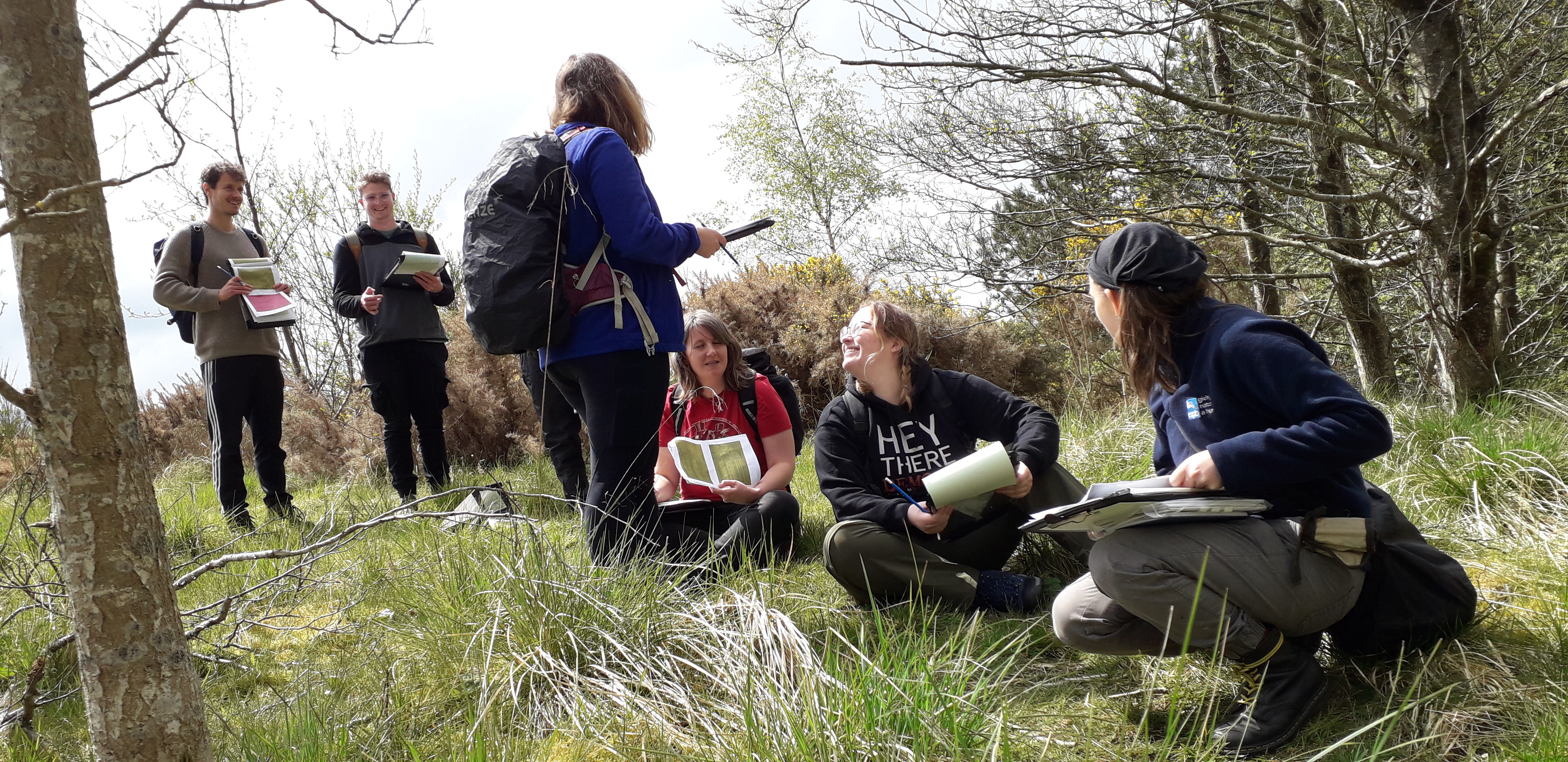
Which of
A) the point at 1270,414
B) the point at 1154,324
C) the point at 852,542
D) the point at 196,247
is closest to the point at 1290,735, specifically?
the point at 1270,414

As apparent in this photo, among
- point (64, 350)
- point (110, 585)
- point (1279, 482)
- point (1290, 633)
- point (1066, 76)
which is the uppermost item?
point (1066, 76)

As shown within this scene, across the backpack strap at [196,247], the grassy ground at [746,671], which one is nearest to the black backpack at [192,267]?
the backpack strap at [196,247]

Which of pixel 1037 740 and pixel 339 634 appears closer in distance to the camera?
pixel 1037 740

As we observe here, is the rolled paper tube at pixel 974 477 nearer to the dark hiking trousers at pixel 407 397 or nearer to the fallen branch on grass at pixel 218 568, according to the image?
the fallen branch on grass at pixel 218 568

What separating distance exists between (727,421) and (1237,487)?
7.73ft

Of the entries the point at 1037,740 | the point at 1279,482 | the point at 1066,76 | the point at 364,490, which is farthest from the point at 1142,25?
the point at 364,490

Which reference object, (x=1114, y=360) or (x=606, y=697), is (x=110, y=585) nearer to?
(x=606, y=697)

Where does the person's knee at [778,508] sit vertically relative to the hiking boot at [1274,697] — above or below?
above

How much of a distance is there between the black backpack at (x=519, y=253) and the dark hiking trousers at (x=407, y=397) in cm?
241

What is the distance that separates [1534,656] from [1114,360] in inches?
249

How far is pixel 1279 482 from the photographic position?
1.98 meters

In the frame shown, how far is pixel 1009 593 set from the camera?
122 inches

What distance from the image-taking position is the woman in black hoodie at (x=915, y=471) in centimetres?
307

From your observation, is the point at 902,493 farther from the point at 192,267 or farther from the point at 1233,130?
the point at 192,267
